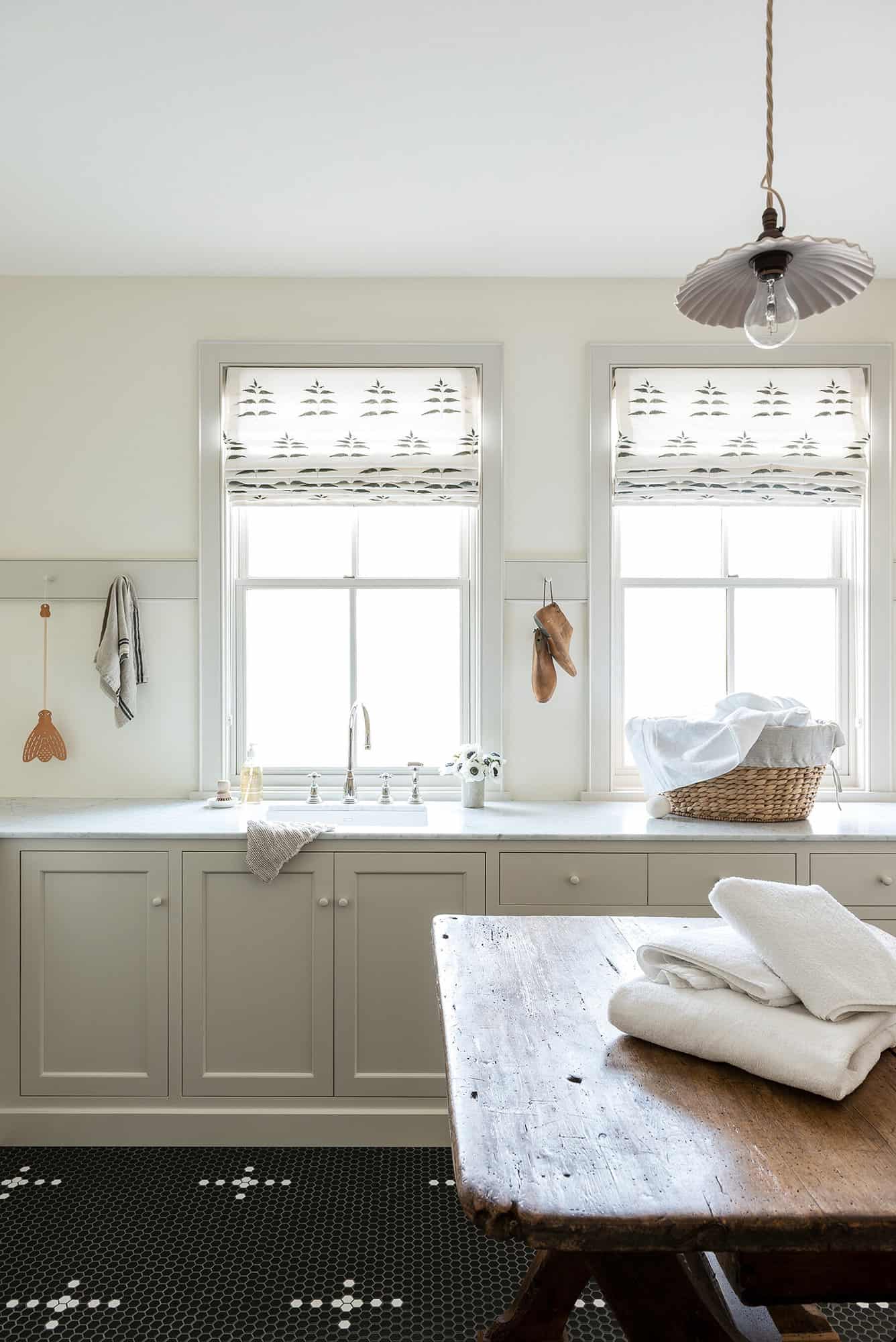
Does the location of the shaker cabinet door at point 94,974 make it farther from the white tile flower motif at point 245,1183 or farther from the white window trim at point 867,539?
the white window trim at point 867,539

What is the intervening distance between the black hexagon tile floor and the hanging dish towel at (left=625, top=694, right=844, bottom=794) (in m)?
1.34

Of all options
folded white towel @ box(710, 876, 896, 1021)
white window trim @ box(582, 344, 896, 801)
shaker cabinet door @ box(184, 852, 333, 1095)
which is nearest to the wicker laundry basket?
white window trim @ box(582, 344, 896, 801)

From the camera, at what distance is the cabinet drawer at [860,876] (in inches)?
105

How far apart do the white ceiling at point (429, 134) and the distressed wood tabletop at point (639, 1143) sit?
82.5 inches

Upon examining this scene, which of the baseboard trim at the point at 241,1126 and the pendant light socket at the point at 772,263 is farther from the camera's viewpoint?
the baseboard trim at the point at 241,1126

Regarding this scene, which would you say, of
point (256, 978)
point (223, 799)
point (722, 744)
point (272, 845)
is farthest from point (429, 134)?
point (256, 978)

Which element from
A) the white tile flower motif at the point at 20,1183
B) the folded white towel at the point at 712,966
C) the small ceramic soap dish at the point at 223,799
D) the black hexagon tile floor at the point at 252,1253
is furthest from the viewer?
the small ceramic soap dish at the point at 223,799

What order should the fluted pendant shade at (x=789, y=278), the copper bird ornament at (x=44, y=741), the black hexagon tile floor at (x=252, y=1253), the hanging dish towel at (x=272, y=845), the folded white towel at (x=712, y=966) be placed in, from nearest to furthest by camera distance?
1. the folded white towel at (x=712, y=966)
2. the fluted pendant shade at (x=789, y=278)
3. the black hexagon tile floor at (x=252, y=1253)
4. the hanging dish towel at (x=272, y=845)
5. the copper bird ornament at (x=44, y=741)

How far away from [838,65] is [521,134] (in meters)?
0.79

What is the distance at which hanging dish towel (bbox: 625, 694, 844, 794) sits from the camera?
2.66 m

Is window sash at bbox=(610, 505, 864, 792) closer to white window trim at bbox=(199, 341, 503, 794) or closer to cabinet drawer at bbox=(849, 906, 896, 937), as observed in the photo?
white window trim at bbox=(199, 341, 503, 794)

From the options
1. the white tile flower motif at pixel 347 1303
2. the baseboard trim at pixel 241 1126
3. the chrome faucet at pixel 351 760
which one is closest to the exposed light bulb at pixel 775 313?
the chrome faucet at pixel 351 760

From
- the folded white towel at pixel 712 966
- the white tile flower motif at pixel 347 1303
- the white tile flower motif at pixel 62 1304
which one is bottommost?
the white tile flower motif at pixel 62 1304

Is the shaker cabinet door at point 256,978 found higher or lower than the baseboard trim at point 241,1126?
higher
